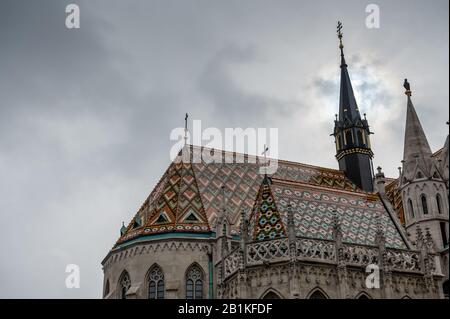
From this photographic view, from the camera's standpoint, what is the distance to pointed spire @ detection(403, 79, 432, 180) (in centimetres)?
2745

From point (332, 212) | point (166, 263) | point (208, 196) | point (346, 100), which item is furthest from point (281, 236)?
point (346, 100)

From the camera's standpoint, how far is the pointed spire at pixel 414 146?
1081 inches

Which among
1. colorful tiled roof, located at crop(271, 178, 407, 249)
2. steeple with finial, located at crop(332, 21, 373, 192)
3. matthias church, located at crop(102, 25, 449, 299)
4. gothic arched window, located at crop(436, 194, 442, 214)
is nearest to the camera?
matthias church, located at crop(102, 25, 449, 299)

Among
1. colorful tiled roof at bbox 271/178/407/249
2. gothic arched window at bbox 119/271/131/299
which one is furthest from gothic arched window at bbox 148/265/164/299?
colorful tiled roof at bbox 271/178/407/249

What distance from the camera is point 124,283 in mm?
27250

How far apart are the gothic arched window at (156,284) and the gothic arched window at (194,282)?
112 centimetres

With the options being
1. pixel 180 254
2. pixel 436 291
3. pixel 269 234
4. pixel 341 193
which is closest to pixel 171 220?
pixel 180 254

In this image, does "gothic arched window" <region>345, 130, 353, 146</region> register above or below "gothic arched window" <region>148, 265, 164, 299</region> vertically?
above

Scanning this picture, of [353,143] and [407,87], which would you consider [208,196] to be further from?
[353,143]

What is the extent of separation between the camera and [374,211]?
94.6 feet

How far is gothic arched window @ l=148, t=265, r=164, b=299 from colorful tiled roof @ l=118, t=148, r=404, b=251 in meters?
1.87

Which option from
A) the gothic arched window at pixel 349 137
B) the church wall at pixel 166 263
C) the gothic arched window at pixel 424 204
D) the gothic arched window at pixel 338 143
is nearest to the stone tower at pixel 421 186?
the gothic arched window at pixel 424 204

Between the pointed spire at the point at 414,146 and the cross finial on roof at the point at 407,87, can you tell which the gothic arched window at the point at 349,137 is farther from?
the pointed spire at the point at 414,146

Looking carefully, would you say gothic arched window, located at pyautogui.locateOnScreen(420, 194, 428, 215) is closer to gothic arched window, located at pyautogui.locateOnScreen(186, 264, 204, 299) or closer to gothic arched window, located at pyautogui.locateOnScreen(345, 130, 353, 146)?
gothic arched window, located at pyautogui.locateOnScreen(186, 264, 204, 299)
